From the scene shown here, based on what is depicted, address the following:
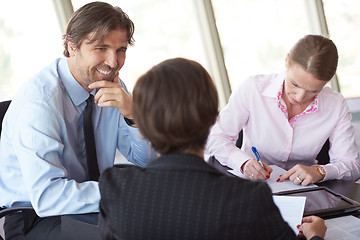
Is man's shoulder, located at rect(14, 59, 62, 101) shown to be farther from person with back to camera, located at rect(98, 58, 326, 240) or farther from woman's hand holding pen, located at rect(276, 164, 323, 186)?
woman's hand holding pen, located at rect(276, 164, 323, 186)

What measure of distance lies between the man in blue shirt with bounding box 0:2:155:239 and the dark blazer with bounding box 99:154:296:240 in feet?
1.86

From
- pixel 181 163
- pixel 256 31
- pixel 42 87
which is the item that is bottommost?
pixel 181 163

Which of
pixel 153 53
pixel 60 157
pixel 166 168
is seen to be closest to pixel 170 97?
pixel 166 168

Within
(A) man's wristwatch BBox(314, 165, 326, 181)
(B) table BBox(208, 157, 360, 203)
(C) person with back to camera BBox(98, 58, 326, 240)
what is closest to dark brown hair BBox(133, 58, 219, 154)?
(C) person with back to camera BBox(98, 58, 326, 240)

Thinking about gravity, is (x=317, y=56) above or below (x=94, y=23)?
below

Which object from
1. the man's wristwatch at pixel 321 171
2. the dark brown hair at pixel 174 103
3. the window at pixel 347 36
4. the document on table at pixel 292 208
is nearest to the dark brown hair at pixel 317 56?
the man's wristwatch at pixel 321 171

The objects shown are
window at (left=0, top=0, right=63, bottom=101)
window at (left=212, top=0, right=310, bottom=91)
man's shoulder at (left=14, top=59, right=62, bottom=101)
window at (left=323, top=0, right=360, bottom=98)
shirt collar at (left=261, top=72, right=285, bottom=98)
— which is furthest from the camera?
window at (left=323, top=0, right=360, bottom=98)

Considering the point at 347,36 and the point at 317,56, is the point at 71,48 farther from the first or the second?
the point at 347,36

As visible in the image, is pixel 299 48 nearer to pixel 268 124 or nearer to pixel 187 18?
pixel 268 124

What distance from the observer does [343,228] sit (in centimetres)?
118

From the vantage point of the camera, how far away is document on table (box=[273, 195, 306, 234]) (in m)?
1.22

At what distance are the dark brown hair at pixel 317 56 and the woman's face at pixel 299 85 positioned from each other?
0.03 meters

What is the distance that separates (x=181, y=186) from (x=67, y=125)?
1.01 meters

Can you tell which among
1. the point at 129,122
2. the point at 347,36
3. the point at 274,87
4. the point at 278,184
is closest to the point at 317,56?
Result: the point at 274,87
